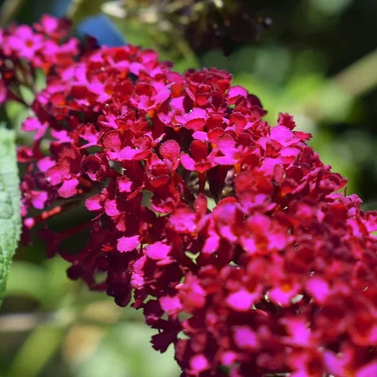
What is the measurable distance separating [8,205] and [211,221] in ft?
1.56

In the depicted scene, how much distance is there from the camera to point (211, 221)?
35.3 inches

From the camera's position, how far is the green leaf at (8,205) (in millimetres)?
1138

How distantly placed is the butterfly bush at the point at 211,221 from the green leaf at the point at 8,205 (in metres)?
0.03

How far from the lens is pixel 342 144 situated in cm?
244

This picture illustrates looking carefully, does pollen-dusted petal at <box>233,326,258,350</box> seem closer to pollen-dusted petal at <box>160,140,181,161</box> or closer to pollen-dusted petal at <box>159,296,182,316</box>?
pollen-dusted petal at <box>159,296,182,316</box>

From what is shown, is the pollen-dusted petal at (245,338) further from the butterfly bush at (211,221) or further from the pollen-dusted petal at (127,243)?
the pollen-dusted petal at (127,243)

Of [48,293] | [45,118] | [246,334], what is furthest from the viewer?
[48,293]

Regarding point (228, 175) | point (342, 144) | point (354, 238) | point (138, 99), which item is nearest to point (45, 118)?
point (138, 99)

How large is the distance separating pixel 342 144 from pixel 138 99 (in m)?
1.51

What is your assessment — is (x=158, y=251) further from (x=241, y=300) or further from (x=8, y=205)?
(x=8, y=205)

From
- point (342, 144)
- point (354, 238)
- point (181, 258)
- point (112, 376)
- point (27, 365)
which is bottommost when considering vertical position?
point (27, 365)

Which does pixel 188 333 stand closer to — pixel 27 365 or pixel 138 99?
pixel 138 99

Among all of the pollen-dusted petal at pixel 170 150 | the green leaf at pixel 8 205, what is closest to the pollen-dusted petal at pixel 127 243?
the pollen-dusted petal at pixel 170 150

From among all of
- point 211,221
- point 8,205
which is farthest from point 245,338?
point 8,205
